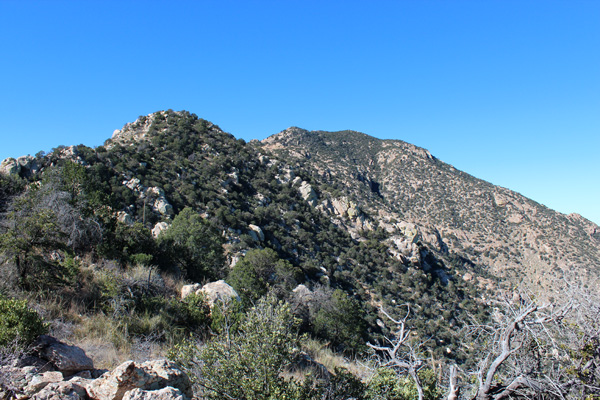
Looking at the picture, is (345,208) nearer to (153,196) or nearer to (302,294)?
(153,196)

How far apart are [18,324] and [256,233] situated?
71.8 ft

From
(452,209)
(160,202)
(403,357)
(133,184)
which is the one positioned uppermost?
(452,209)

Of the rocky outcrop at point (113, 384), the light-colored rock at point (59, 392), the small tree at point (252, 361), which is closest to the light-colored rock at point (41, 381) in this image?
the rocky outcrop at point (113, 384)

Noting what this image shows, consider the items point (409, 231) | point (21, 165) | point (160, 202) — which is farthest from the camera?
point (409, 231)

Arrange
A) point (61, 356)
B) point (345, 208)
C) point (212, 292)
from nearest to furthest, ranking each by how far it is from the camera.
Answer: point (61, 356) → point (212, 292) → point (345, 208)

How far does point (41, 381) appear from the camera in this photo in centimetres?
317

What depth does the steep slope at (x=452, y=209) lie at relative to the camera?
40094 mm

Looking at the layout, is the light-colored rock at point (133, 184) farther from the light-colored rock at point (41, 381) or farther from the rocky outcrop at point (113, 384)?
the light-colored rock at point (41, 381)

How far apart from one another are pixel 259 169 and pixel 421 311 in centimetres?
2314

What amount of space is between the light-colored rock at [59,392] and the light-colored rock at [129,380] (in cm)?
18

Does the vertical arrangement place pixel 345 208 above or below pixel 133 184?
above

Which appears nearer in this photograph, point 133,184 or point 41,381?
point 41,381

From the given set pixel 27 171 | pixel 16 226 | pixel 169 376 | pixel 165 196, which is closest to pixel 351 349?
pixel 169 376

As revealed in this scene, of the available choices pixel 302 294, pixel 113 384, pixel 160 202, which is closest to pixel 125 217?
pixel 160 202
